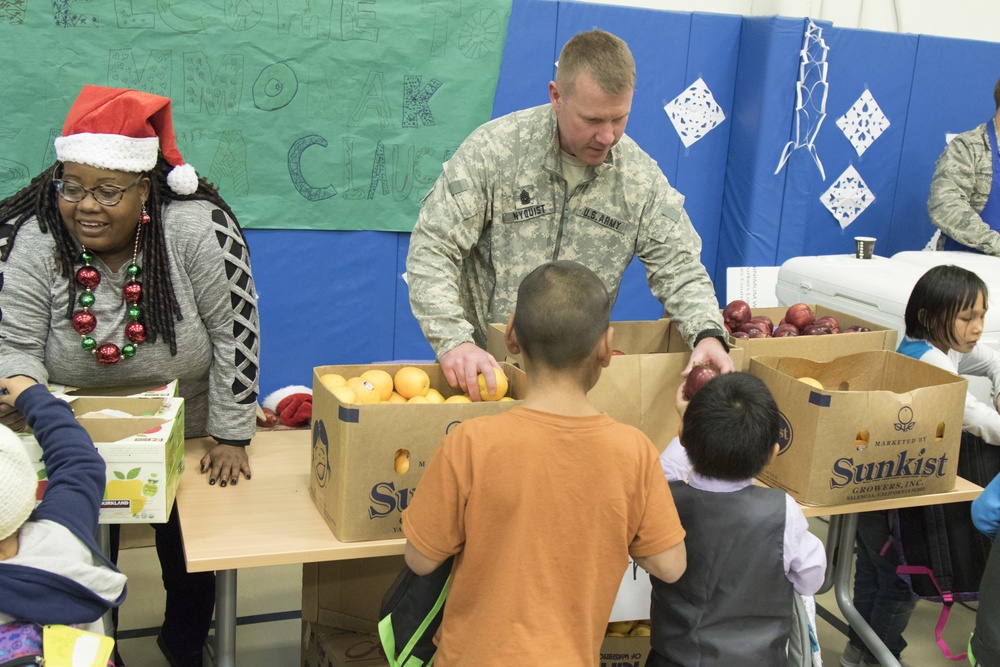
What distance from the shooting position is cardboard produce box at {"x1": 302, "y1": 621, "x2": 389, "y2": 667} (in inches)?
92.9

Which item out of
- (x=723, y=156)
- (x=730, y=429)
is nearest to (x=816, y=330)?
(x=730, y=429)

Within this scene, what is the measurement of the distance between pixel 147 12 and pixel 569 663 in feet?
10.8

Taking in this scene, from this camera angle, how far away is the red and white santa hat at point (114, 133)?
79.4 inches

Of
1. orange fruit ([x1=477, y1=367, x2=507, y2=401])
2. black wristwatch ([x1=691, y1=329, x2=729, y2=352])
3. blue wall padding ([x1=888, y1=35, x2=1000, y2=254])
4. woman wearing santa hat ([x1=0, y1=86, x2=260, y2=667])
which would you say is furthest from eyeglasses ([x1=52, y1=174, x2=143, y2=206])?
blue wall padding ([x1=888, y1=35, x2=1000, y2=254])

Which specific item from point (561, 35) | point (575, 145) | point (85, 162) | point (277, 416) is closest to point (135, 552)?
point (277, 416)

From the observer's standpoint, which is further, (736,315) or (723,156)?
→ (723,156)

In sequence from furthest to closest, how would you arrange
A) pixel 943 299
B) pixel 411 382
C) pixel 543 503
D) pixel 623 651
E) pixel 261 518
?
pixel 943 299, pixel 623 651, pixel 411 382, pixel 261 518, pixel 543 503

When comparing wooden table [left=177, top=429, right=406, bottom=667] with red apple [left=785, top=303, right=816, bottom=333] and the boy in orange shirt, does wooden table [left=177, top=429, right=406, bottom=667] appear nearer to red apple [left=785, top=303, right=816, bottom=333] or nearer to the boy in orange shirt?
the boy in orange shirt

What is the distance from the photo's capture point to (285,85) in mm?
4117

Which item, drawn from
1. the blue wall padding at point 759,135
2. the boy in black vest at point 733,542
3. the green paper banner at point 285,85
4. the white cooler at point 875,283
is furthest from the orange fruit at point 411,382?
the blue wall padding at point 759,135

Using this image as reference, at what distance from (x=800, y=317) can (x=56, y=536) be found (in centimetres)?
216

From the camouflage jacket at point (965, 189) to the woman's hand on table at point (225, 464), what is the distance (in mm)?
3638

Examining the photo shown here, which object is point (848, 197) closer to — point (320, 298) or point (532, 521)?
point (320, 298)

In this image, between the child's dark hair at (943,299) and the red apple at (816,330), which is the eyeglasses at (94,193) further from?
the child's dark hair at (943,299)
